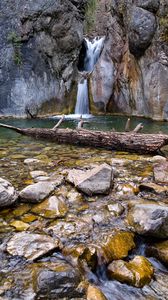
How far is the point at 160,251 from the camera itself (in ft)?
9.42

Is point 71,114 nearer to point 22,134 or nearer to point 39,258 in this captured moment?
point 22,134

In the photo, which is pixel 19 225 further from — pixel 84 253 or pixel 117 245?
pixel 117 245

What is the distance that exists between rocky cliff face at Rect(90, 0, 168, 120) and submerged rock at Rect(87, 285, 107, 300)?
13017 millimetres

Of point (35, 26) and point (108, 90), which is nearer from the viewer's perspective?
point (35, 26)

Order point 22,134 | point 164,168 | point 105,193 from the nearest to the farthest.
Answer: point 105,193, point 164,168, point 22,134

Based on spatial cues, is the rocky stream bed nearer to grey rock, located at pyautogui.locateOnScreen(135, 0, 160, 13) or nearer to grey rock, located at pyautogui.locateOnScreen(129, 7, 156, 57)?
grey rock, located at pyautogui.locateOnScreen(129, 7, 156, 57)

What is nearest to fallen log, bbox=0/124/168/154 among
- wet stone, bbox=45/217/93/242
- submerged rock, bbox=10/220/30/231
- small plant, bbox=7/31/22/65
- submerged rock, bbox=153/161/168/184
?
submerged rock, bbox=153/161/168/184

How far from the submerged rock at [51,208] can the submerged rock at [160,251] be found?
4.05ft

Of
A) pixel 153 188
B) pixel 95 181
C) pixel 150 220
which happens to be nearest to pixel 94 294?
pixel 150 220

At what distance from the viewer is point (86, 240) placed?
3023mm

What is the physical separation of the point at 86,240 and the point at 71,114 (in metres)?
16.4

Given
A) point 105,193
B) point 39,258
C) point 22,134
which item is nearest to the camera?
point 39,258

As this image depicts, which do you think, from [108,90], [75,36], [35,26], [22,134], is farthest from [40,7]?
[22,134]

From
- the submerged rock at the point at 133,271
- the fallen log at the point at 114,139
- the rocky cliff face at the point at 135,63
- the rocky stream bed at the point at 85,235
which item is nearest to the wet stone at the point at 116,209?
the rocky stream bed at the point at 85,235
